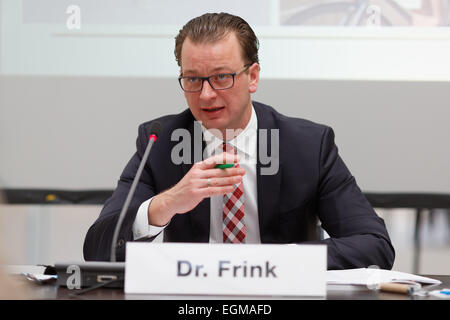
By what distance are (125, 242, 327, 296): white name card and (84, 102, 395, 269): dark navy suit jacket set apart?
0.74m

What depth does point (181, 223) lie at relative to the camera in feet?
7.07

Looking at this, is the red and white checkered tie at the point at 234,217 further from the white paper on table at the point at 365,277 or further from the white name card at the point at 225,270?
the white name card at the point at 225,270

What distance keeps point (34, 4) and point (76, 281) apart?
7.08ft

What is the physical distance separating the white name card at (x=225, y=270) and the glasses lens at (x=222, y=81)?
99 cm

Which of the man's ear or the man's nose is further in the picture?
the man's ear

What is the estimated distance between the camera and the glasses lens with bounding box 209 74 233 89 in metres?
2.13

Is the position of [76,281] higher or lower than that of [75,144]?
lower

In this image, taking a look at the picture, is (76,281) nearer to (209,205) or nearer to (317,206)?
(209,205)

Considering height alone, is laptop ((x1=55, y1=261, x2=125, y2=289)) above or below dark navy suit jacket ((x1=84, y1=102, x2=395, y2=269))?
below

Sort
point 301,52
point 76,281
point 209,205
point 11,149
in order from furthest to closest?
point 11,149, point 301,52, point 209,205, point 76,281

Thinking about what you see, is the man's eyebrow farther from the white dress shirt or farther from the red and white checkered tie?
the red and white checkered tie

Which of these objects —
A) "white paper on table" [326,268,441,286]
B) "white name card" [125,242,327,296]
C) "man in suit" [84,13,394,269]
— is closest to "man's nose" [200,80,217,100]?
"man in suit" [84,13,394,269]

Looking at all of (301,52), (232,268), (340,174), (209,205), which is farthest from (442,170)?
(232,268)

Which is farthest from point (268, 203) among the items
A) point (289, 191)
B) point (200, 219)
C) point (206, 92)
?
point (206, 92)
